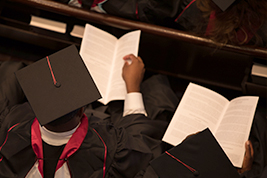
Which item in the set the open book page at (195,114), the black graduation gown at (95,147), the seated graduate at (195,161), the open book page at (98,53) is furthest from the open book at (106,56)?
the seated graduate at (195,161)

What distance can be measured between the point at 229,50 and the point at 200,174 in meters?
0.87

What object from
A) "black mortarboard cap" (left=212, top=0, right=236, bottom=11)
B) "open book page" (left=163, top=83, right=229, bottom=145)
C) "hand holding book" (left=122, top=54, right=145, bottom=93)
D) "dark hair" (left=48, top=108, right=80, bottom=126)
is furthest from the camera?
"hand holding book" (left=122, top=54, right=145, bottom=93)

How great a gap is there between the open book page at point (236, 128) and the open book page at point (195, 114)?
0.06 meters

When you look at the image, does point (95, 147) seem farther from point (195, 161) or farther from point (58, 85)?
point (195, 161)

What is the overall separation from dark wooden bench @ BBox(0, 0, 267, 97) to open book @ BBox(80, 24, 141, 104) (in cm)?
8

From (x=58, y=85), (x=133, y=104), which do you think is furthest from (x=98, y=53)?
(x=58, y=85)

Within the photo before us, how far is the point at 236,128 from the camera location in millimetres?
1646

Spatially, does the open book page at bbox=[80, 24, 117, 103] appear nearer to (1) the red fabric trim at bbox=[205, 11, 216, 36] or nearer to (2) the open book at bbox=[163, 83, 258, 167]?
(2) the open book at bbox=[163, 83, 258, 167]

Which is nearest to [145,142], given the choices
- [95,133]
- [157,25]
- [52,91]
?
[95,133]

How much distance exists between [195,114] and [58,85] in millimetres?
856

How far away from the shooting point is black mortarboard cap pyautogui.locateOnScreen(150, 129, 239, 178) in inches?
51.1

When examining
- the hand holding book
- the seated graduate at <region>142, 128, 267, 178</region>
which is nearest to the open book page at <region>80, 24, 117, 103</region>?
the hand holding book

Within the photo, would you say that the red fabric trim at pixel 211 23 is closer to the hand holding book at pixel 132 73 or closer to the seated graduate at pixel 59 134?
the hand holding book at pixel 132 73

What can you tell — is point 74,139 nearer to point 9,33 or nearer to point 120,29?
point 120,29
